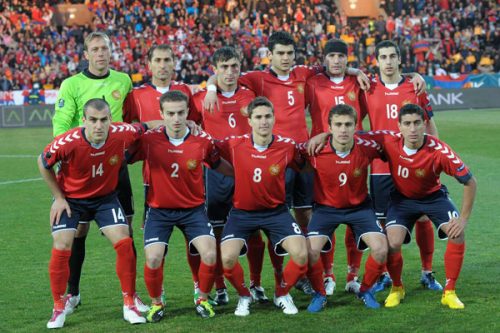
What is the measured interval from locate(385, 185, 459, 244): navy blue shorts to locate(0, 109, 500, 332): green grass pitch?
0.67m

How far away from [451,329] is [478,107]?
918 inches

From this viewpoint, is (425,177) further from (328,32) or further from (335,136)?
(328,32)

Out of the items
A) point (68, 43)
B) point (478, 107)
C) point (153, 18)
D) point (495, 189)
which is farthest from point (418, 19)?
point (495, 189)

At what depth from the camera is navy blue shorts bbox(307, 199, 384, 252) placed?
758cm

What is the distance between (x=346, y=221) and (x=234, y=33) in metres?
28.5

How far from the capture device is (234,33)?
117ft

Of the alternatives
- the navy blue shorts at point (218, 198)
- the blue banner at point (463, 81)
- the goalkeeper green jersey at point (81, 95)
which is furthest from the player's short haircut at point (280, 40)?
the blue banner at point (463, 81)

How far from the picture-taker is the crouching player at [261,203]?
7.37 meters

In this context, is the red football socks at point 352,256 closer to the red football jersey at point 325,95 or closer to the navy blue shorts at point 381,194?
the navy blue shorts at point 381,194

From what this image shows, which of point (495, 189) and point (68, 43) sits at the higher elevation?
point (68, 43)

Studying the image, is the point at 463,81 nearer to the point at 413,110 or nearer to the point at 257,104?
the point at 413,110

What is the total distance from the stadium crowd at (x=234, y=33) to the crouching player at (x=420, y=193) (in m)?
22.5

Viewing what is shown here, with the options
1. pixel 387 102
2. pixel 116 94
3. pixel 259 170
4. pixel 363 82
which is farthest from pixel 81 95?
pixel 387 102

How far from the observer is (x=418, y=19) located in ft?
119
